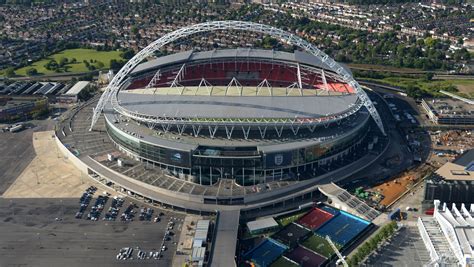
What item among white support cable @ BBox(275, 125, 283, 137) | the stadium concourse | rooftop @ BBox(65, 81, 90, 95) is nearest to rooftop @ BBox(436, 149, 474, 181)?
the stadium concourse

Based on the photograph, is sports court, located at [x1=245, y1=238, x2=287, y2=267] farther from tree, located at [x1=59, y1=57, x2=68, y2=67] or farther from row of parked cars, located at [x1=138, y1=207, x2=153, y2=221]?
tree, located at [x1=59, y1=57, x2=68, y2=67]

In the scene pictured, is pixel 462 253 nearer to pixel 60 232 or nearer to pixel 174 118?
pixel 174 118

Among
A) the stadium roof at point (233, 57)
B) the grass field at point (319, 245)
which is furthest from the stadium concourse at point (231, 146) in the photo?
the stadium roof at point (233, 57)

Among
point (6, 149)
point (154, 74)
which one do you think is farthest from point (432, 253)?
point (6, 149)

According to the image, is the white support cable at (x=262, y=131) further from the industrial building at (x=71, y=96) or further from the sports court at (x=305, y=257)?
the industrial building at (x=71, y=96)

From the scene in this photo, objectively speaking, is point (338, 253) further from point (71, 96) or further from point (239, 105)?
point (71, 96)
